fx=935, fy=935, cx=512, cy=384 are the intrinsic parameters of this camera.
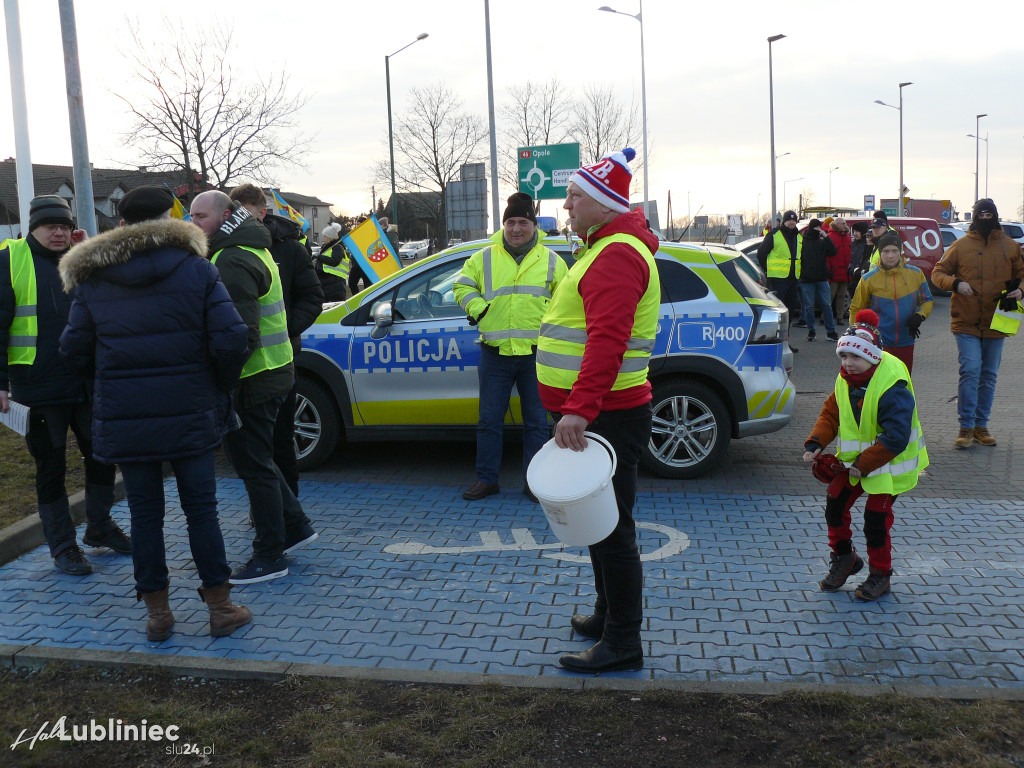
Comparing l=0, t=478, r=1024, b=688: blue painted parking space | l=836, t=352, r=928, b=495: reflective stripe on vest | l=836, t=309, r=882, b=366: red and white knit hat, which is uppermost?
l=836, t=309, r=882, b=366: red and white knit hat

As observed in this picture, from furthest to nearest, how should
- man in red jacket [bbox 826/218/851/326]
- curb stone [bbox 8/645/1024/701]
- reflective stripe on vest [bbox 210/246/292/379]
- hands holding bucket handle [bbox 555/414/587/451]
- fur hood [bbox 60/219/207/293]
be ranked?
1. man in red jacket [bbox 826/218/851/326]
2. reflective stripe on vest [bbox 210/246/292/379]
3. fur hood [bbox 60/219/207/293]
4. curb stone [bbox 8/645/1024/701]
5. hands holding bucket handle [bbox 555/414/587/451]

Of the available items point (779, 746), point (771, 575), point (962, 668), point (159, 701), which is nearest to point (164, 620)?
point (159, 701)

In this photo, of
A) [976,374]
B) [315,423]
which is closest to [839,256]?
[976,374]

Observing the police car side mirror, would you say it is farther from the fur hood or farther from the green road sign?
the green road sign

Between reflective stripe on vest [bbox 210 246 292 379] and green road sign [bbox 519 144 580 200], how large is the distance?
1332 centimetres

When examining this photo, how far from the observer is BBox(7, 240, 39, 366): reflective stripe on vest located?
480cm

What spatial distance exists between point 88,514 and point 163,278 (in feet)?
6.75

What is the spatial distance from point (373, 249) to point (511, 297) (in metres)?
6.63

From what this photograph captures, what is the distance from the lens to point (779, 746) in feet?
10.4

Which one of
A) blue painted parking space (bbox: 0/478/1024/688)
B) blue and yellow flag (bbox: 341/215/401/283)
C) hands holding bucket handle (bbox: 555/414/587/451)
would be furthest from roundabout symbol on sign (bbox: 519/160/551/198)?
hands holding bucket handle (bbox: 555/414/587/451)

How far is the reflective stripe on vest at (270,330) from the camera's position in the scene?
4695 millimetres

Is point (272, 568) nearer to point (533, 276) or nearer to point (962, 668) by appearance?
point (533, 276)

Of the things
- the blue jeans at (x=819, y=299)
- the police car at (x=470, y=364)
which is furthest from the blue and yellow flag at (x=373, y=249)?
the blue jeans at (x=819, y=299)

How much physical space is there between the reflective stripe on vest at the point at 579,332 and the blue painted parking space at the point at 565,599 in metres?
1.22
